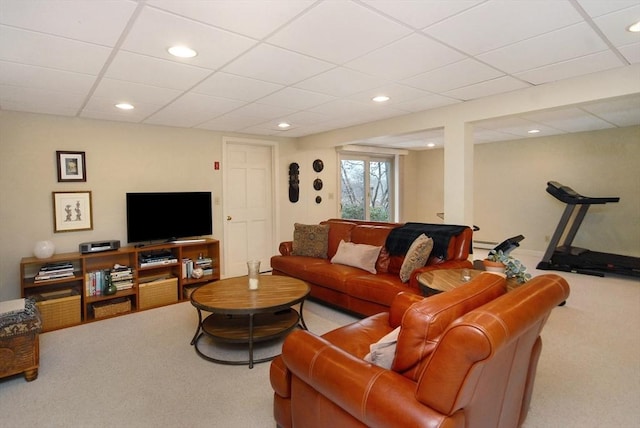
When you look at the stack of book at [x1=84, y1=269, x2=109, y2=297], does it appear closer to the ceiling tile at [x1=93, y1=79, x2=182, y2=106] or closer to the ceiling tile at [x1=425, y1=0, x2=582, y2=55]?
the ceiling tile at [x1=93, y1=79, x2=182, y2=106]

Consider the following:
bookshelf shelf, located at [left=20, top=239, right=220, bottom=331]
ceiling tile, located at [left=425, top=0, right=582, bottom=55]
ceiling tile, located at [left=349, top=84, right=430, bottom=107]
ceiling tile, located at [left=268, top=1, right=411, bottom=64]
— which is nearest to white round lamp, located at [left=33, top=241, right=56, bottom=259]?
bookshelf shelf, located at [left=20, top=239, right=220, bottom=331]

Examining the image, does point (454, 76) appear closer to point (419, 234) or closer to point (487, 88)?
point (487, 88)

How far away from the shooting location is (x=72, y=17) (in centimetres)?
174

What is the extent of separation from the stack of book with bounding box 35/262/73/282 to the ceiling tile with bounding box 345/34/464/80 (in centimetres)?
355

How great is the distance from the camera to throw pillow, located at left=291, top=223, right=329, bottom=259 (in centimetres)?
450

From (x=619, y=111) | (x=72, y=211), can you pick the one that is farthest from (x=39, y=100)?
(x=619, y=111)

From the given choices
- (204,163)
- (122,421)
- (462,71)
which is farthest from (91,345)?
(462,71)

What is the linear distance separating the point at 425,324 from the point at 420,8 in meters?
1.52

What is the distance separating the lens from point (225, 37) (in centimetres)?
201

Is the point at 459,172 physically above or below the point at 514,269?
above

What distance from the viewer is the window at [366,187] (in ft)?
22.9

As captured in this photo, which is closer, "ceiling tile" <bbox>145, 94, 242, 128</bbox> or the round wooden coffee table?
the round wooden coffee table

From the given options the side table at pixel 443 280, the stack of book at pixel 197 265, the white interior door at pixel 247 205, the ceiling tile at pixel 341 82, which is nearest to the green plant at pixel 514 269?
the side table at pixel 443 280

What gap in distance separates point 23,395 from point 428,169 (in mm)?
7945
